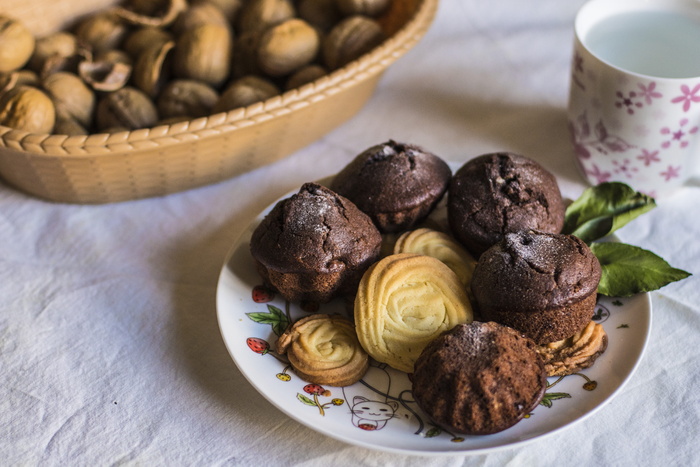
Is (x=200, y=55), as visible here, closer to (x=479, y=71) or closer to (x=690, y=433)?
(x=479, y=71)

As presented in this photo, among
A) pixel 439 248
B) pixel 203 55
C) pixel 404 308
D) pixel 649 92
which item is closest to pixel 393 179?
pixel 439 248

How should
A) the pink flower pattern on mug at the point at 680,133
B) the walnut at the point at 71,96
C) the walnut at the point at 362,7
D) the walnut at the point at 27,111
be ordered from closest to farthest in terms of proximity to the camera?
the pink flower pattern on mug at the point at 680,133 < the walnut at the point at 27,111 < the walnut at the point at 71,96 < the walnut at the point at 362,7

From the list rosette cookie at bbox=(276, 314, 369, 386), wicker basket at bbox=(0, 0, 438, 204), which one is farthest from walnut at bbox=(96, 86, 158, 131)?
rosette cookie at bbox=(276, 314, 369, 386)

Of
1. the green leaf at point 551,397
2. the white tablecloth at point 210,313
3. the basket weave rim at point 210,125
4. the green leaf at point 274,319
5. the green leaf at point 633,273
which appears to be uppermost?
the basket weave rim at point 210,125

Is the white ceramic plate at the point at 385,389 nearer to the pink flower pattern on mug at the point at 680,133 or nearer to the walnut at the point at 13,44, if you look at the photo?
the pink flower pattern on mug at the point at 680,133

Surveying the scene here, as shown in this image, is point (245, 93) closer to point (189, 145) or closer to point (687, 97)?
point (189, 145)

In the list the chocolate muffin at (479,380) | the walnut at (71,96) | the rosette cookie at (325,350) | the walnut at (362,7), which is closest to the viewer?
the chocolate muffin at (479,380)

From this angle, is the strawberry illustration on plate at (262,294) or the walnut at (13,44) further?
the walnut at (13,44)

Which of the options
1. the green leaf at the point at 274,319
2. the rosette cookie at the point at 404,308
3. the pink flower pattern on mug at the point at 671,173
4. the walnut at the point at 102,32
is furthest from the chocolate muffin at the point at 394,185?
the walnut at the point at 102,32
